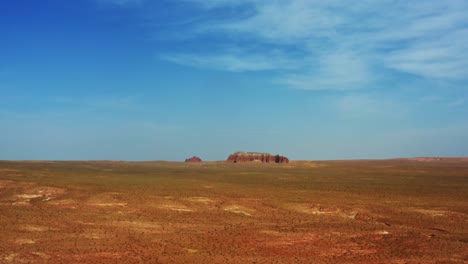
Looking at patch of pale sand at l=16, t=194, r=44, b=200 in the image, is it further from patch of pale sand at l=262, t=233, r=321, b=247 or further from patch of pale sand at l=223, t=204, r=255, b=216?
patch of pale sand at l=262, t=233, r=321, b=247

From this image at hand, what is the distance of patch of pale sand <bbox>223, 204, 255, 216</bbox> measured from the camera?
114ft

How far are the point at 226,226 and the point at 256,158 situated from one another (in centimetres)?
16168

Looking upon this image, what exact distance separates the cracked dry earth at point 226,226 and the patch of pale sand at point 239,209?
0.09 m

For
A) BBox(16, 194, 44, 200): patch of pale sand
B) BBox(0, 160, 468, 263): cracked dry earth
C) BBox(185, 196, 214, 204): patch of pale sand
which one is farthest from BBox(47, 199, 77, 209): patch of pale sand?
BBox(185, 196, 214, 204): patch of pale sand

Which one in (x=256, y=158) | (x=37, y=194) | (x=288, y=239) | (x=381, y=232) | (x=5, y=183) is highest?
(x=256, y=158)

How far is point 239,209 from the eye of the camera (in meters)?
36.0

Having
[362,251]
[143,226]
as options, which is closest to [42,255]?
[143,226]

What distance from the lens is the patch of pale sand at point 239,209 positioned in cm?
3484

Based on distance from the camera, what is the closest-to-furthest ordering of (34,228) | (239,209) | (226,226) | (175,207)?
(34,228)
(226,226)
(239,209)
(175,207)

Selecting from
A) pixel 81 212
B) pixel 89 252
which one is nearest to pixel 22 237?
pixel 89 252

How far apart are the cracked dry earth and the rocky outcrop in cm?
14302

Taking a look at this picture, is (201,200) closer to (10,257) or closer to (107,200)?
(107,200)

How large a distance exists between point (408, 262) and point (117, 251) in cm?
1525

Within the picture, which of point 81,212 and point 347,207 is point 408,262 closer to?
point 347,207
